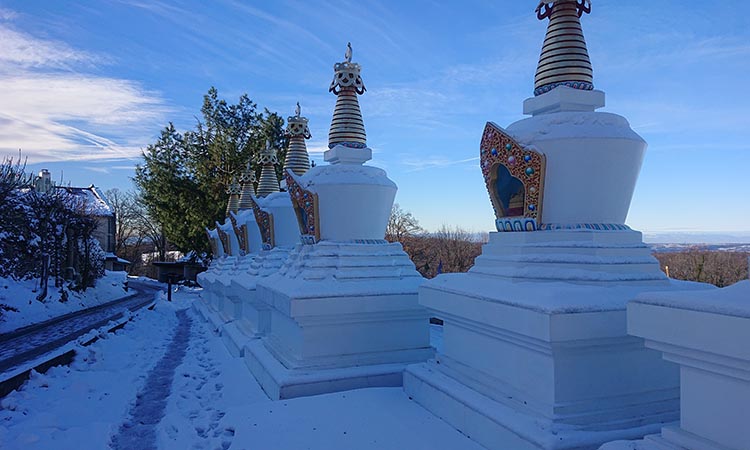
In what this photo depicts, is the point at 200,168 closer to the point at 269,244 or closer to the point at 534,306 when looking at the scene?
the point at 269,244

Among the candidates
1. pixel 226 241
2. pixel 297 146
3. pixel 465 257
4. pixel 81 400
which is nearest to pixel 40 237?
pixel 226 241

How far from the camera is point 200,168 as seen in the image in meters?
25.4

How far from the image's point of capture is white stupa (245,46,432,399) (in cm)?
563

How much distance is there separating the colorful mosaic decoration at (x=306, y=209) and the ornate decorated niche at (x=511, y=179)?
8.55 feet

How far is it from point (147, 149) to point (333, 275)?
916 inches

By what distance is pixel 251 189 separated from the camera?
48.3ft

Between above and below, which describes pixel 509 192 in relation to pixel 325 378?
above

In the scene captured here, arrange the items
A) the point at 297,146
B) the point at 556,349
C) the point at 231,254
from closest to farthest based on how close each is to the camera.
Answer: the point at 556,349, the point at 297,146, the point at 231,254

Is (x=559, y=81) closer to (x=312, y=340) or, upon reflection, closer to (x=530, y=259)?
(x=530, y=259)

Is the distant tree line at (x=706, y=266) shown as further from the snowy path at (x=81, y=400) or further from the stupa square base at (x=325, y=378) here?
the snowy path at (x=81, y=400)

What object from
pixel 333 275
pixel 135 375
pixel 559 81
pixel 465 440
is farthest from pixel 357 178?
pixel 135 375

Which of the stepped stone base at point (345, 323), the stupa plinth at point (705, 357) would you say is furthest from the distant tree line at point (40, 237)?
the stupa plinth at point (705, 357)

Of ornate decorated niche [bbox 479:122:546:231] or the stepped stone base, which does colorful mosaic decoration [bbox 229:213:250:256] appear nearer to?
the stepped stone base

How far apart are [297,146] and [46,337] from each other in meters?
6.70
